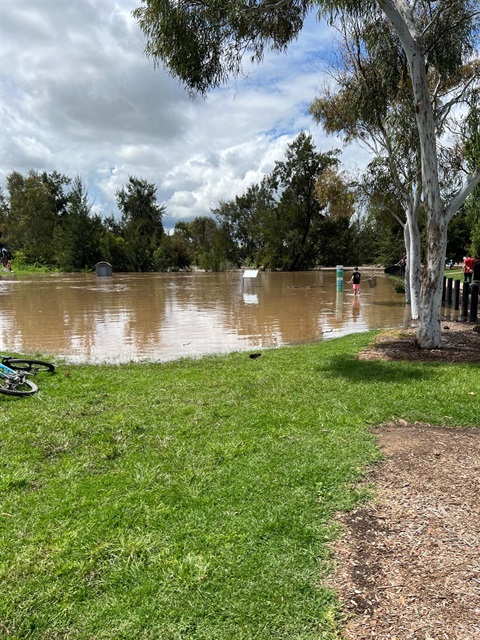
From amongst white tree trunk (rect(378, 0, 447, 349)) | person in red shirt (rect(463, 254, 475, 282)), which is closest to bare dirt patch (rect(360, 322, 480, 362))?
white tree trunk (rect(378, 0, 447, 349))

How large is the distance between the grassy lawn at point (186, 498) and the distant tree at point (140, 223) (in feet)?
187

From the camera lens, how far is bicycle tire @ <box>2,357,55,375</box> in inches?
279

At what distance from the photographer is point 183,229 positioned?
92375 mm

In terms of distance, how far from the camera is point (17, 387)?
247 inches

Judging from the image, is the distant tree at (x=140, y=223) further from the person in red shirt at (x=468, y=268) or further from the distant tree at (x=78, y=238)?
the person in red shirt at (x=468, y=268)

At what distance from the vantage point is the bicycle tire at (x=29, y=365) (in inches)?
279

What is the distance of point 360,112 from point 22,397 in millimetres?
10698

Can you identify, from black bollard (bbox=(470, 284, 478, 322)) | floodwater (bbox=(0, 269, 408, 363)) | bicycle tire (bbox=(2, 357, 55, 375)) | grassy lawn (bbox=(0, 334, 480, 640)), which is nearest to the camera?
grassy lawn (bbox=(0, 334, 480, 640))

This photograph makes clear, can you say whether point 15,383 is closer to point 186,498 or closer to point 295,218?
point 186,498

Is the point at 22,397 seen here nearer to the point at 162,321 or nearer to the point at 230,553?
the point at 230,553

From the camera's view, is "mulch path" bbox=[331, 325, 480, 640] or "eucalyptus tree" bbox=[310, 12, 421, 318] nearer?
"mulch path" bbox=[331, 325, 480, 640]

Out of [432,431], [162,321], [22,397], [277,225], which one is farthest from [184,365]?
[277,225]

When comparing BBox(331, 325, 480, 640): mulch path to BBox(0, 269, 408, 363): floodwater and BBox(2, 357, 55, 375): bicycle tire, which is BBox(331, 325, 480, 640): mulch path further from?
Result: BBox(0, 269, 408, 363): floodwater

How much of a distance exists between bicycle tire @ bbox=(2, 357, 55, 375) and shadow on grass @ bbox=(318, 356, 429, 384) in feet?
15.0
